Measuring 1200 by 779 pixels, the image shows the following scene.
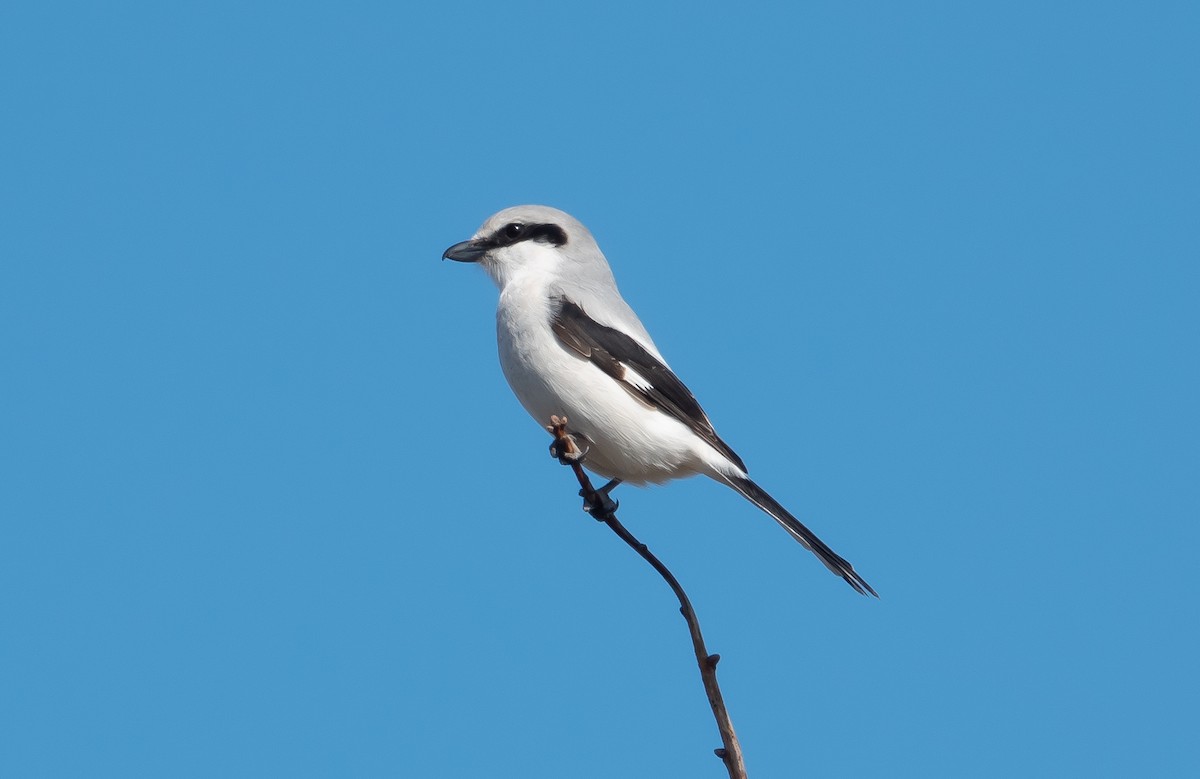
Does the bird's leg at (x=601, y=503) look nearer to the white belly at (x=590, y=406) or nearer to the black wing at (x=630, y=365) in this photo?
the white belly at (x=590, y=406)

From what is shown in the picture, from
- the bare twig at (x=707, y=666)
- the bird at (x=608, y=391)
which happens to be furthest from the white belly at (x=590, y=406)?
the bare twig at (x=707, y=666)

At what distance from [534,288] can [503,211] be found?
771mm

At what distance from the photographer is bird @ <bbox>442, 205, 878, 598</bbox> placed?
18.9 feet

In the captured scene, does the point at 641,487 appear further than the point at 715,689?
Yes

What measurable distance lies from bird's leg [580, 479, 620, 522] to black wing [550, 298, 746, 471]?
1.56 ft

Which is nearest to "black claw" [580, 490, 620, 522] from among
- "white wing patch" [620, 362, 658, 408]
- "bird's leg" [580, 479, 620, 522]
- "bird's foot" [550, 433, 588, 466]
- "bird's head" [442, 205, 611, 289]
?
"bird's leg" [580, 479, 620, 522]

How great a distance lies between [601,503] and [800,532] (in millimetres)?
1124

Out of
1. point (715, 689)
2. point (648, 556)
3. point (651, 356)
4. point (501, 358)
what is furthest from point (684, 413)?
point (715, 689)

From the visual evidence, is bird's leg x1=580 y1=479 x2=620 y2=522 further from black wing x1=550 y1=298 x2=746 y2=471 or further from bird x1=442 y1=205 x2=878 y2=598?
black wing x1=550 y1=298 x2=746 y2=471

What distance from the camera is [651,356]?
6.07 metres

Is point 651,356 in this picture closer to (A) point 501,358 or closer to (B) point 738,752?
(A) point 501,358

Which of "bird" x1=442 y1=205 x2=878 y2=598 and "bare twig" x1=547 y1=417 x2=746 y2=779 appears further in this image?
"bird" x1=442 y1=205 x2=878 y2=598

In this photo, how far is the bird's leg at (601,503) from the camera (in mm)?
4633

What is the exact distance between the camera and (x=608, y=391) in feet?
19.1
